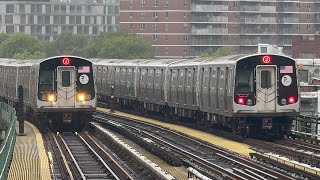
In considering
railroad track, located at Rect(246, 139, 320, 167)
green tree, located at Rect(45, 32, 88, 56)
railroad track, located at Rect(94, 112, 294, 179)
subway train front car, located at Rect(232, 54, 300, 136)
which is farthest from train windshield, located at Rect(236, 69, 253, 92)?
green tree, located at Rect(45, 32, 88, 56)

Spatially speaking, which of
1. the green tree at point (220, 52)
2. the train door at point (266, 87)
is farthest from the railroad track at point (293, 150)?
the green tree at point (220, 52)

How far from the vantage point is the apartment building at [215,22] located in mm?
163750

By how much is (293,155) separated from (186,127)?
16.4m

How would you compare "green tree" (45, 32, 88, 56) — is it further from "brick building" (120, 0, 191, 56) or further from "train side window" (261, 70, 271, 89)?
"train side window" (261, 70, 271, 89)

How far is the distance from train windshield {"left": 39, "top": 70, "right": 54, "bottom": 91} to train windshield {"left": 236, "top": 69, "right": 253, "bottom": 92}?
907 cm

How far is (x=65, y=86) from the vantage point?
40469mm

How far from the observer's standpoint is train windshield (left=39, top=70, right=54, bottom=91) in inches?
1593

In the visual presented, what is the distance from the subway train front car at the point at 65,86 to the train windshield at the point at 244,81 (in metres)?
7.80

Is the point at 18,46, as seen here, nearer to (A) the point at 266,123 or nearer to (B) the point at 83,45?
(B) the point at 83,45

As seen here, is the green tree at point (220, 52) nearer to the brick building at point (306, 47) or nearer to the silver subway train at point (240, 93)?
the brick building at point (306, 47)

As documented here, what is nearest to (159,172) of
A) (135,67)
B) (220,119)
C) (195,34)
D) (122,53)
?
(220,119)

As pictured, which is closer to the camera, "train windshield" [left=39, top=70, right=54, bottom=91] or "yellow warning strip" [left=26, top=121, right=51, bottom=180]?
"yellow warning strip" [left=26, top=121, right=51, bottom=180]

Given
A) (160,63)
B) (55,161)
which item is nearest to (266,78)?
(55,161)

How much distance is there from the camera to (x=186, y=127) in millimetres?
46062
